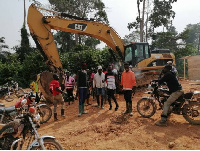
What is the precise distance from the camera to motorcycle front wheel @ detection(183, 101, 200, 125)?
5.32 metres

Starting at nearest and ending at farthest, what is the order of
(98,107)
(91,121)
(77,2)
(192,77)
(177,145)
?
(177,145), (91,121), (98,107), (192,77), (77,2)

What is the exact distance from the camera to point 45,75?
8961mm

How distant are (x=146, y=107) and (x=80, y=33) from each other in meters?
5.42

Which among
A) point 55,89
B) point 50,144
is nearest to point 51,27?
point 55,89

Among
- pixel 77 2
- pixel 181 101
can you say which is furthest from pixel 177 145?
pixel 77 2

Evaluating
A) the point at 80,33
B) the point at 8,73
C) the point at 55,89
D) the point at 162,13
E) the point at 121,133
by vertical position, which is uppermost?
the point at 162,13

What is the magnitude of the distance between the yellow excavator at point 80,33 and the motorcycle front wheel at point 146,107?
14.1 feet

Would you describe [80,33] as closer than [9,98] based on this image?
Yes

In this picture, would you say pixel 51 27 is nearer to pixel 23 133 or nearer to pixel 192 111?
pixel 23 133

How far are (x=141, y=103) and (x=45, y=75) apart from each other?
16.3 feet

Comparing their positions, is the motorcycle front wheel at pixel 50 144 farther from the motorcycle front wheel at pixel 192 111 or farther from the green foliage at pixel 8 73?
the green foliage at pixel 8 73

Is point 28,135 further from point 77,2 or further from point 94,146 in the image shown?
point 77,2

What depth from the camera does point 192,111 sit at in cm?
536

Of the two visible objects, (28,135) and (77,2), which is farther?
(77,2)
